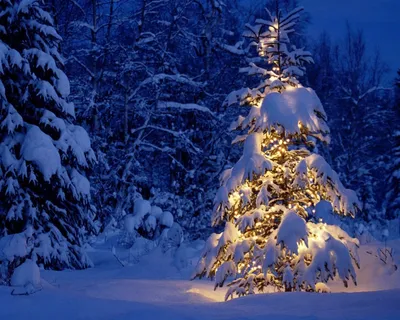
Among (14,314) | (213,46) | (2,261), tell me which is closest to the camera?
(14,314)

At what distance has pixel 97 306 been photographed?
509 cm

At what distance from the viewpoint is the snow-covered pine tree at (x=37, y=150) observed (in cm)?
959

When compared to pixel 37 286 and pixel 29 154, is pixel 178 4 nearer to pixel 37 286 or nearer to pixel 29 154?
pixel 29 154

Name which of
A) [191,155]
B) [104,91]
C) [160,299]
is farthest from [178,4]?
[160,299]

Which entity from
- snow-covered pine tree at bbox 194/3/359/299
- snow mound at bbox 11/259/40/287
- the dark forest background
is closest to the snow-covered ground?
snow mound at bbox 11/259/40/287

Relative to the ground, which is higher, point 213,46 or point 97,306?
point 213,46

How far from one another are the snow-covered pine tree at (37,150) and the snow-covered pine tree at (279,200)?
12.6 feet

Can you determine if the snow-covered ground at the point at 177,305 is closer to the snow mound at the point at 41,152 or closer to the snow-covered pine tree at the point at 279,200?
the snow-covered pine tree at the point at 279,200

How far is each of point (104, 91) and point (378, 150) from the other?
21.6 metres

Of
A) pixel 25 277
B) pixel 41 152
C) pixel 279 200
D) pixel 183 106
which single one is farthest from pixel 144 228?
pixel 25 277

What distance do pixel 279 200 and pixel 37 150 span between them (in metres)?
4.81

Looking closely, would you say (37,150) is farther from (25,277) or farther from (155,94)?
(155,94)

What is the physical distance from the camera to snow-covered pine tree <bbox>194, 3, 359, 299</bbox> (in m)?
6.88

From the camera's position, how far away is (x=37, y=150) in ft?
31.5
